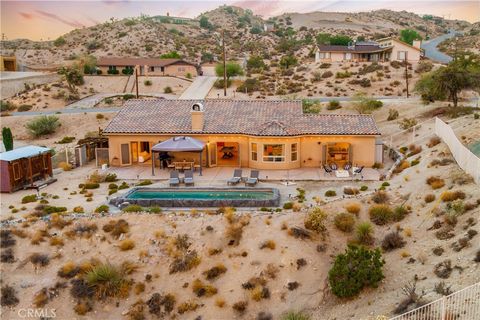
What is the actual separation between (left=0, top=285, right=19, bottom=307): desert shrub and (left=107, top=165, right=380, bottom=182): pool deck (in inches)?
435

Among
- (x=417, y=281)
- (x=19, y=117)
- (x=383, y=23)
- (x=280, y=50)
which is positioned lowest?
(x=417, y=281)

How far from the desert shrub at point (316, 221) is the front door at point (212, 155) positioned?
1207 centimetres

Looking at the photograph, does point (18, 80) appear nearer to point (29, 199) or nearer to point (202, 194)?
point (29, 199)

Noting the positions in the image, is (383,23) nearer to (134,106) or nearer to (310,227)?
(134,106)

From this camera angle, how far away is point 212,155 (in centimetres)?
3244

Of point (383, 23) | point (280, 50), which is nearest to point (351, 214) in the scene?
point (280, 50)

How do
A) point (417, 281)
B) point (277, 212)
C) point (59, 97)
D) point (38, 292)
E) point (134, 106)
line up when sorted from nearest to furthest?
point (417, 281) → point (38, 292) → point (277, 212) → point (134, 106) → point (59, 97)

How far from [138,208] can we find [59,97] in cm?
4653

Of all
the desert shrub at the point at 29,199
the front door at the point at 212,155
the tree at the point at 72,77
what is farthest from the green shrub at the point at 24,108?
the desert shrub at the point at 29,199

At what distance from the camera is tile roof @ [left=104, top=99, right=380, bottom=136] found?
1244 inches

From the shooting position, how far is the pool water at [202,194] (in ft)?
82.9

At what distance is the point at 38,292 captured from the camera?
761 inches

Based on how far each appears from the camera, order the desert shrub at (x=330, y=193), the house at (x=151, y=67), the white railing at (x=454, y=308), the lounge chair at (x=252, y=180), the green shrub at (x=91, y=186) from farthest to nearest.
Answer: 1. the house at (x=151, y=67)
2. the green shrub at (x=91, y=186)
3. the lounge chair at (x=252, y=180)
4. the desert shrub at (x=330, y=193)
5. the white railing at (x=454, y=308)

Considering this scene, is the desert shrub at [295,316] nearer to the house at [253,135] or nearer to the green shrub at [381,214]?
the green shrub at [381,214]
